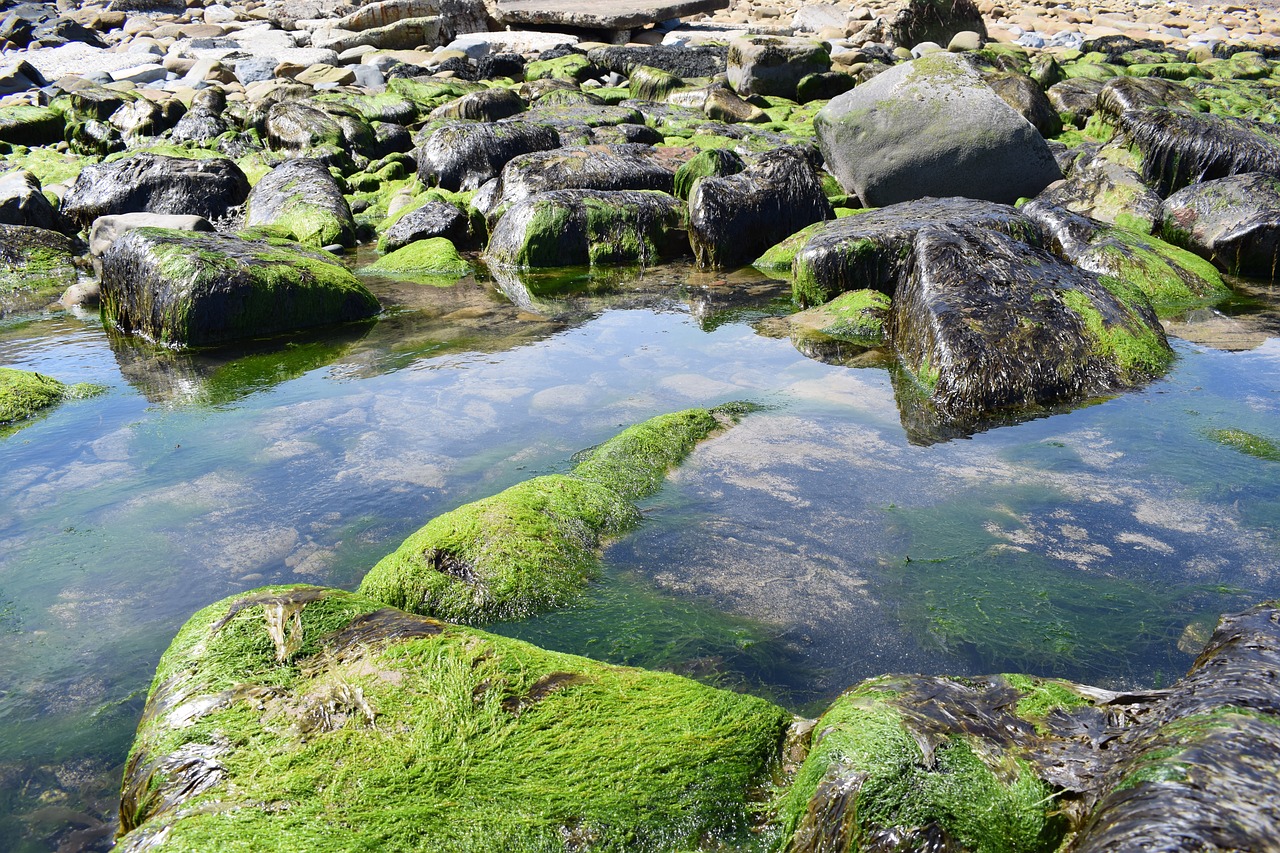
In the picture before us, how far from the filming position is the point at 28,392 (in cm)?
698

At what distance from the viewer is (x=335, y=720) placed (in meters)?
2.96

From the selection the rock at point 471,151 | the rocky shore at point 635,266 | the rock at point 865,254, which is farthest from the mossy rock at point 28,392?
the rock at point 471,151

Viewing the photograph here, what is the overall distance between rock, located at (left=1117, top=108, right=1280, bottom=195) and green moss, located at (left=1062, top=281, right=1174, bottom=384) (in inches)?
237

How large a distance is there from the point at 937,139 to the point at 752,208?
8.39ft

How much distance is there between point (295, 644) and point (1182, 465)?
4990 mm

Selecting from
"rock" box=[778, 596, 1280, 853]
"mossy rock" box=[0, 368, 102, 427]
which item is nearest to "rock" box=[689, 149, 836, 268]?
"mossy rock" box=[0, 368, 102, 427]

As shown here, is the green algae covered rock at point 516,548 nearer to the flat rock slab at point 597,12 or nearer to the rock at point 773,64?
the rock at point 773,64

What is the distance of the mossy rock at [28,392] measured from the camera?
675cm

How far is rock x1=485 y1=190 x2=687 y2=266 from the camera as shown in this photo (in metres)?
11.5

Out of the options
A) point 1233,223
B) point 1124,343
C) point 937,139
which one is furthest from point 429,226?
point 1233,223

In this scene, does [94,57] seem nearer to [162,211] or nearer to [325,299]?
[162,211]

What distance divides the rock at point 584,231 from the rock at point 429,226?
34.9 inches

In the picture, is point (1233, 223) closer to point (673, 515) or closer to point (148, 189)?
point (673, 515)

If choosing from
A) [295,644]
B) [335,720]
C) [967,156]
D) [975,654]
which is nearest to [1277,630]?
[975,654]
